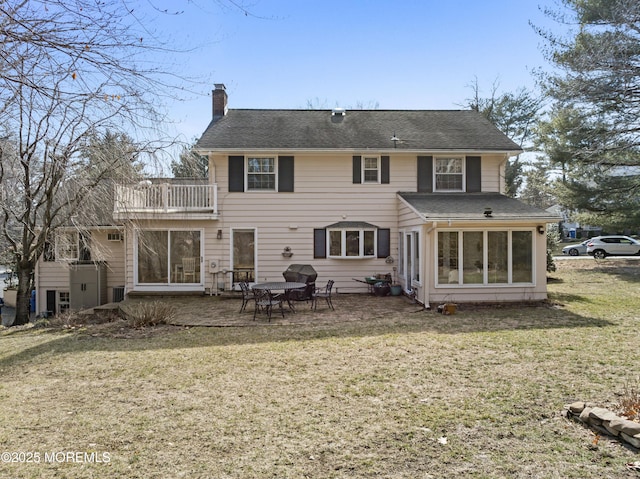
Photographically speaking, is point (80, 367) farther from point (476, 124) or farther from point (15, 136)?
point (476, 124)

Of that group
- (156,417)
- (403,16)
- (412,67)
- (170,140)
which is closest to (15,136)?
(170,140)

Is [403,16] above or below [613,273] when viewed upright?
above

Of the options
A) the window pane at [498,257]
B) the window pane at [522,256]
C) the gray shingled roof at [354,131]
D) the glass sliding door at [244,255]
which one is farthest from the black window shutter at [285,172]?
the window pane at [522,256]

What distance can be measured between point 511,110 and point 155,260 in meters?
26.5

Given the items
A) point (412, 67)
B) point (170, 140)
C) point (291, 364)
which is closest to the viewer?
point (291, 364)

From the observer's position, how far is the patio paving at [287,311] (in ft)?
31.5

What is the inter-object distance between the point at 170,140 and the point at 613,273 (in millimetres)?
18510

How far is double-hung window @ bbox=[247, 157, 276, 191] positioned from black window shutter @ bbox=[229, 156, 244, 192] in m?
0.26

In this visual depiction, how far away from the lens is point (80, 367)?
618cm

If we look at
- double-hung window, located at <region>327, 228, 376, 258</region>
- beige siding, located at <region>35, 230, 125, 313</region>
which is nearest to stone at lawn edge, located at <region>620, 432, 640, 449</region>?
double-hung window, located at <region>327, 228, 376, 258</region>

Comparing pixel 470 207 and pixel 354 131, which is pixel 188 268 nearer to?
pixel 354 131

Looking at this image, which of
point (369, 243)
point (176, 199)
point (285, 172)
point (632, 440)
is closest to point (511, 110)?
point (369, 243)

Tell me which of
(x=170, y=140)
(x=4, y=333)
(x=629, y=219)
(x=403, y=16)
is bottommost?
(x=4, y=333)

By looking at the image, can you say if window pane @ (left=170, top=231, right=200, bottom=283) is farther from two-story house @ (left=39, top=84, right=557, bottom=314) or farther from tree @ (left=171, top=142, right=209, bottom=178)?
tree @ (left=171, top=142, right=209, bottom=178)
